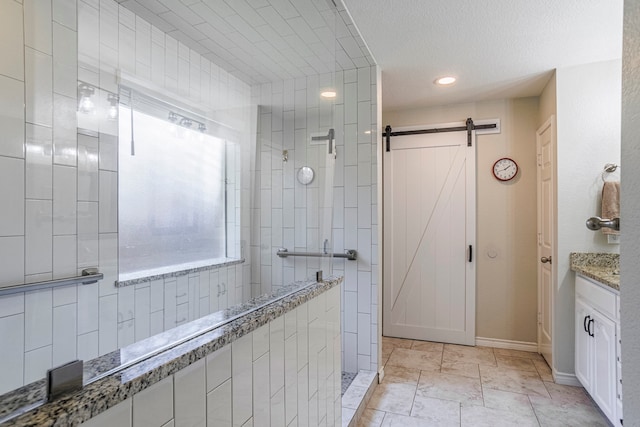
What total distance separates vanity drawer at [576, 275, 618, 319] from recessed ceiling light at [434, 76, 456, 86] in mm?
1775

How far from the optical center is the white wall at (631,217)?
80cm

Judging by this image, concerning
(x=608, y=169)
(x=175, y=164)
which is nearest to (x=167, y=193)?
(x=175, y=164)

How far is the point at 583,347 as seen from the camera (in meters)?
2.39

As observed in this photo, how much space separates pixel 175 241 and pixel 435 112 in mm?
2845

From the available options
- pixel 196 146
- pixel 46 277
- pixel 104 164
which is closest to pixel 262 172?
pixel 196 146

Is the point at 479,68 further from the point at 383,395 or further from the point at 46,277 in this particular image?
the point at 46,277

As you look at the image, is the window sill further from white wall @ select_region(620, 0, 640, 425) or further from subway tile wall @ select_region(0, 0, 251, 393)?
white wall @ select_region(620, 0, 640, 425)

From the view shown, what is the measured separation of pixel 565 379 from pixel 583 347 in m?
0.40

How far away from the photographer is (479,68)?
8.77 ft

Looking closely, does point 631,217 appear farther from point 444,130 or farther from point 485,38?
point 444,130

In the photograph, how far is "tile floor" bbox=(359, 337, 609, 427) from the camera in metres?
2.19

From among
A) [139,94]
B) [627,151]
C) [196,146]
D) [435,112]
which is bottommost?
[627,151]

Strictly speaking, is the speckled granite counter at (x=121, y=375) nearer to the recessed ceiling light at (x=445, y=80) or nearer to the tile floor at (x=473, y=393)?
the tile floor at (x=473, y=393)

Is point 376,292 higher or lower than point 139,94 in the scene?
lower
